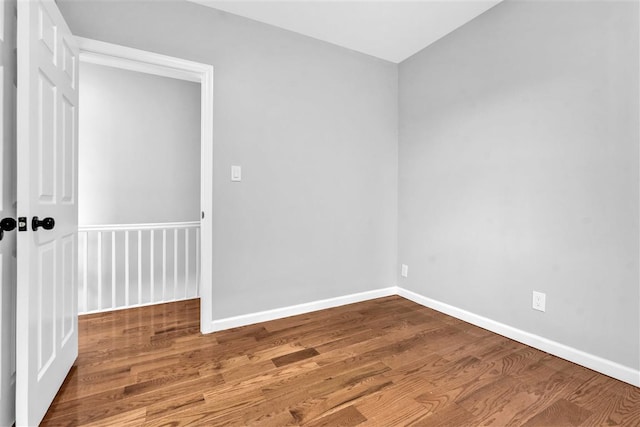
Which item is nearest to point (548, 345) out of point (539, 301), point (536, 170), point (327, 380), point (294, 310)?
point (539, 301)

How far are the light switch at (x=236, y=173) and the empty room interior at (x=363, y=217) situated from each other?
0.04 ft

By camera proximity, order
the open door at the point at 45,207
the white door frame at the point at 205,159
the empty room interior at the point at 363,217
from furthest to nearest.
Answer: the white door frame at the point at 205,159 → the empty room interior at the point at 363,217 → the open door at the point at 45,207

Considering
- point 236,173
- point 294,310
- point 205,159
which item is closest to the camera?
point 205,159

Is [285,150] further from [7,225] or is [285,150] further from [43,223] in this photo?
[7,225]

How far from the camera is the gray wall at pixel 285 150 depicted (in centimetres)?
218

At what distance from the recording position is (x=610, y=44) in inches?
66.6

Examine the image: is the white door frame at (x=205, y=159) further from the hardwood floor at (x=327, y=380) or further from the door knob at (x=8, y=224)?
the door knob at (x=8, y=224)

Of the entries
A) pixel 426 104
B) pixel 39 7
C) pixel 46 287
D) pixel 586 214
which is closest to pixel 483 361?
pixel 586 214

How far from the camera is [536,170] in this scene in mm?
2041

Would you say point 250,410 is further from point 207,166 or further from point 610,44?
point 610,44

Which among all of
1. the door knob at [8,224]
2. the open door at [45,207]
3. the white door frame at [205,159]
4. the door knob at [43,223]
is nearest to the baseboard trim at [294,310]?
the white door frame at [205,159]

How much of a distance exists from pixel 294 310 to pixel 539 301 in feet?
6.00

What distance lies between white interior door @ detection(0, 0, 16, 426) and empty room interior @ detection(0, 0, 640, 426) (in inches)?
10.9

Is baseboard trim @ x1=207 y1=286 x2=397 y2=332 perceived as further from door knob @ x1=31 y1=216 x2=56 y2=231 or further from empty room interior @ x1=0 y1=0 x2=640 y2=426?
door knob @ x1=31 y1=216 x2=56 y2=231
